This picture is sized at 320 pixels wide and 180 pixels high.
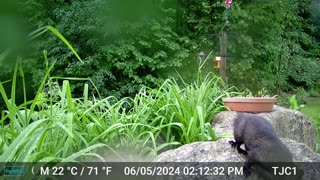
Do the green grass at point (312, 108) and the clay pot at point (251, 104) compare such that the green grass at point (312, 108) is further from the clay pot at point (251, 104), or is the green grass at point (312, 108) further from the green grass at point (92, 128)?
the green grass at point (92, 128)

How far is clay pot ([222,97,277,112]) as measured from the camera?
7.45 feet

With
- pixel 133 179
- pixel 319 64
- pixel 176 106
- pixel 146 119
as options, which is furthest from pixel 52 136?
pixel 319 64

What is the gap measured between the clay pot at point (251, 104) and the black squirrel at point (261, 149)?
97cm

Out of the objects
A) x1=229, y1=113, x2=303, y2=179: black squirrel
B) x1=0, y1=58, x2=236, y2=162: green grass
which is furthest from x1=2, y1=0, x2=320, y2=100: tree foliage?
x1=229, y1=113, x2=303, y2=179: black squirrel

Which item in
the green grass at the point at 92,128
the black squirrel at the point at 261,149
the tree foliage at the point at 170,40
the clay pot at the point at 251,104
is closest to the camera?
the tree foliage at the point at 170,40

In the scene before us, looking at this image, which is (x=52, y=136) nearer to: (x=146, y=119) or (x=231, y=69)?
(x=146, y=119)

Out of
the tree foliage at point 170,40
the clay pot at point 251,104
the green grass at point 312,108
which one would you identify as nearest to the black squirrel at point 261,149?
the tree foliage at point 170,40

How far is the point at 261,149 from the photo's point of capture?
1.15 m

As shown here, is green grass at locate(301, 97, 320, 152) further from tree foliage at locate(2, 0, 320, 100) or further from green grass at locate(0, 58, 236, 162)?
green grass at locate(0, 58, 236, 162)

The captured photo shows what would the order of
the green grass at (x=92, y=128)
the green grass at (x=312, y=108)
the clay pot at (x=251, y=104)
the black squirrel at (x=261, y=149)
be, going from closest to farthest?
the black squirrel at (x=261, y=149) → the green grass at (x=92, y=128) → the clay pot at (x=251, y=104) → the green grass at (x=312, y=108)

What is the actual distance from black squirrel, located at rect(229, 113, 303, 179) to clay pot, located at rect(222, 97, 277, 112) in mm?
967

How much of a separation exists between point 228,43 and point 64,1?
12.4 feet

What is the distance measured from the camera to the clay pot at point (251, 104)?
7.45 ft

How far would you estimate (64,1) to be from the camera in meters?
0.46
